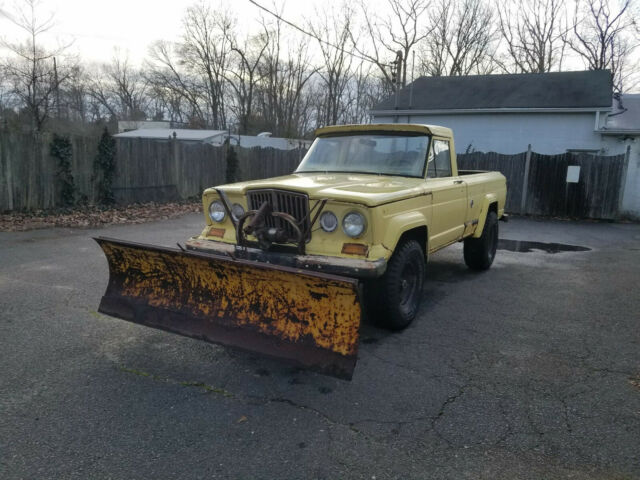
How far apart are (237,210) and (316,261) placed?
3.73 feet

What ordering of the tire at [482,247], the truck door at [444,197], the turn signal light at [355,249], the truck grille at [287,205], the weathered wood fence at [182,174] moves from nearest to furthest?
1. the turn signal light at [355,249]
2. the truck grille at [287,205]
3. the truck door at [444,197]
4. the tire at [482,247]
5. the weathered wood fence at [182,174]

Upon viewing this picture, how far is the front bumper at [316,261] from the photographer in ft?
12.6

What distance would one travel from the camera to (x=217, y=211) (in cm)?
477

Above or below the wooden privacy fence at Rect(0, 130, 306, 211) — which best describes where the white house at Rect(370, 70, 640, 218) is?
above

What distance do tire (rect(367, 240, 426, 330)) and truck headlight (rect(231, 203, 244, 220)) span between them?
1431 mm

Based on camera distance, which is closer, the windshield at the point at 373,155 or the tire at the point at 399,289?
the tire at the point at 399,289

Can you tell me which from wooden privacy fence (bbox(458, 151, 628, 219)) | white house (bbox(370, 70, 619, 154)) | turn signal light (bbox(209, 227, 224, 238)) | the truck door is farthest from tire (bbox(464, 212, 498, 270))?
white house (bbox(370, 70, 619, 154))

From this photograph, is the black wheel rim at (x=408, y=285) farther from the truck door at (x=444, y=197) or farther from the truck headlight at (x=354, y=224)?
the truck headlight at (x=354, y=224)

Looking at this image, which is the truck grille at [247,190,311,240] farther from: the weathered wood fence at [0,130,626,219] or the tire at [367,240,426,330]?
the weathered wood fence at [0,130,626,219]

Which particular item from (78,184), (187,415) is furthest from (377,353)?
(78,184)

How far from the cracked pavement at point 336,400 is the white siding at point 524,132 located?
50.7 feet

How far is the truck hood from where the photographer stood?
13.4 feet

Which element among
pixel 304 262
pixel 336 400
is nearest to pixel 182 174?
pixel 304 262

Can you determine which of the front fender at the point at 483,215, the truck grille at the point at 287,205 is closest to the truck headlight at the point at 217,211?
the truck grille at the point at 287,205
